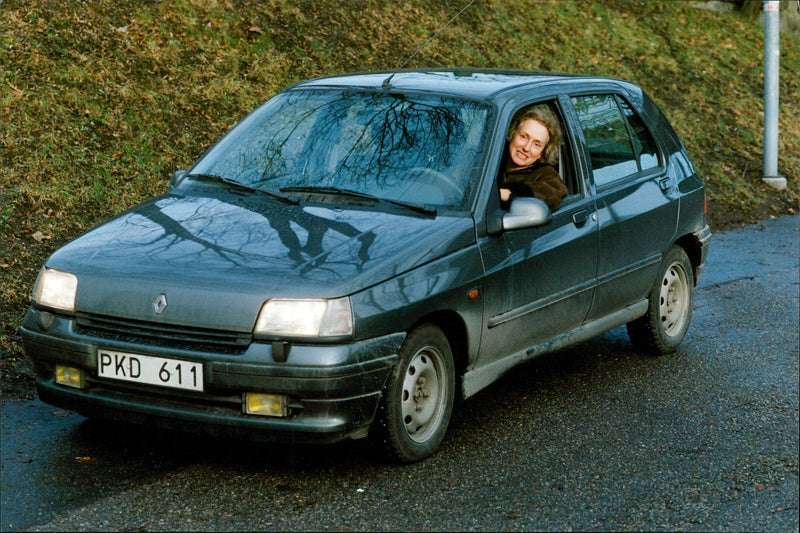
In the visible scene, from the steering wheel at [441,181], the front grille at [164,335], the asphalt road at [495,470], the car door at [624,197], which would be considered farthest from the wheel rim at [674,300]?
the front grille at [164,335]

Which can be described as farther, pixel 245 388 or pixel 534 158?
pixel 534 158

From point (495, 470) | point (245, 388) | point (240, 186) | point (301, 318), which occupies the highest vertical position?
point (240, 186)

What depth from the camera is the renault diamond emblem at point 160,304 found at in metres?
4.56

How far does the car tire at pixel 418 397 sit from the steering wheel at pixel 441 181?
722 mm

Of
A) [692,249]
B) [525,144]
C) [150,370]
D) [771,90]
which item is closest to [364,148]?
[525,144]

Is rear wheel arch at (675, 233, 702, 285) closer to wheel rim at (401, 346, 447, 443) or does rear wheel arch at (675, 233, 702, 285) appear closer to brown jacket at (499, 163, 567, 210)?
brown jacket at (499, 163, 567, 210)

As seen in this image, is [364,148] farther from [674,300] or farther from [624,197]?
[674,300]

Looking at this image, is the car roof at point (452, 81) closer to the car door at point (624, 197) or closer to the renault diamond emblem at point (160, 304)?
the car door at point (624, 197)

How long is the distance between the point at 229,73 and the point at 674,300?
6143 millimetres

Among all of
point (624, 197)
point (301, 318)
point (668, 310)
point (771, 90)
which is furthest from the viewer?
point (771, 90)

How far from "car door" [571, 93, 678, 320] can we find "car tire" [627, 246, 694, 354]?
183 millimetres

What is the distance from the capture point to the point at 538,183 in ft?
19.4

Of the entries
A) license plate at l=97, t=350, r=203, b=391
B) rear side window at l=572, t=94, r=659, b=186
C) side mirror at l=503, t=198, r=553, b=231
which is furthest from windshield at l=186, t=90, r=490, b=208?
license plate at l=97, t=350, r=203, b=391

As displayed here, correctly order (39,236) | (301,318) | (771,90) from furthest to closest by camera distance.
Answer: (771,90)
(39,236)
(301,318)
